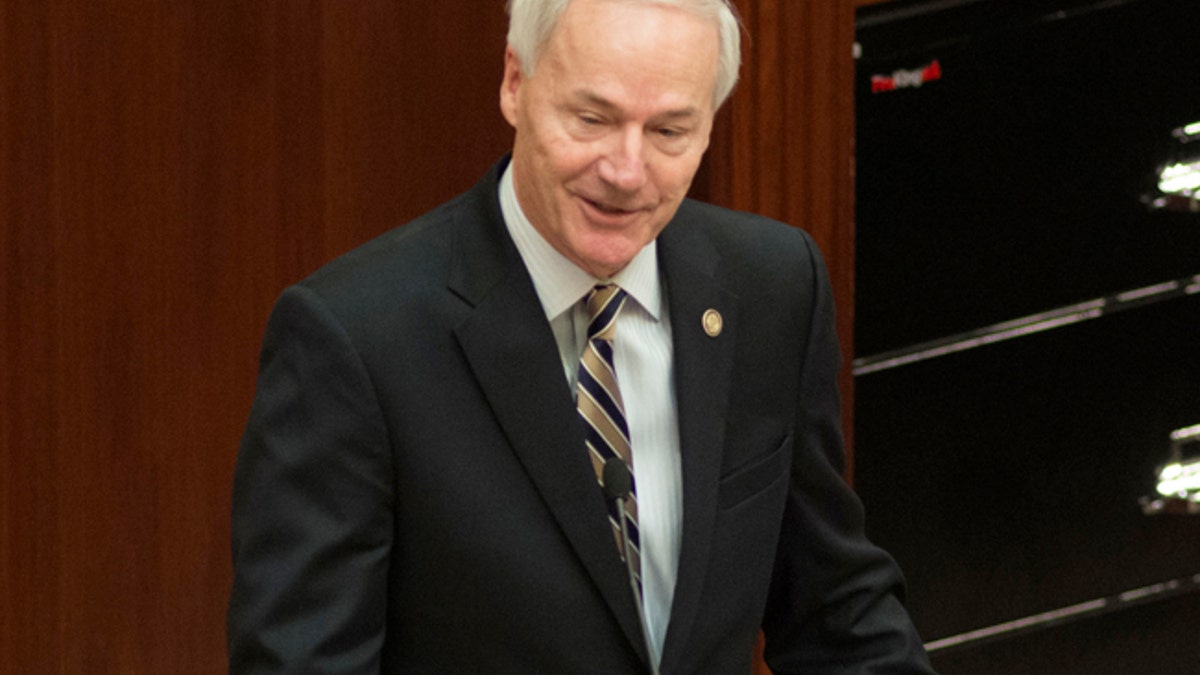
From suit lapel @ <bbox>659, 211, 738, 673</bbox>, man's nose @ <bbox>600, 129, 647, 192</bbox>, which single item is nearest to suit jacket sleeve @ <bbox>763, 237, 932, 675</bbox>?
suit lapel @ <bbox>659, 211, 738, 673</bbox>

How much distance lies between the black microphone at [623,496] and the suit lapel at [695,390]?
27 millimetres

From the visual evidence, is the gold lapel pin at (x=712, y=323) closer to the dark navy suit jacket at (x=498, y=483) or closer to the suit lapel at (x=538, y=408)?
the dark navy suit jacket at (x=498, y=483)

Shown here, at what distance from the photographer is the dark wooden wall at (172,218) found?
2297 millimetres

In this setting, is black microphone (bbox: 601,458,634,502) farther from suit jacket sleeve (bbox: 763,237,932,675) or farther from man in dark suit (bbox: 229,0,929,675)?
suit jacket sleeve (bbox: 763,237,932,675)

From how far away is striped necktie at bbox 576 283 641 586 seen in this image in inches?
73.3

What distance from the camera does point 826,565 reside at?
6.57 ft

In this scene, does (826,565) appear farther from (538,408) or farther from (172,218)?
(172,218)

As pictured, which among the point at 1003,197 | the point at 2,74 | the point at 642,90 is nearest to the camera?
the point at 642,90

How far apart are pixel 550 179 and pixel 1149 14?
1334 mm

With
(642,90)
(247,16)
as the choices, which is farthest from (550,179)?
(247,16)

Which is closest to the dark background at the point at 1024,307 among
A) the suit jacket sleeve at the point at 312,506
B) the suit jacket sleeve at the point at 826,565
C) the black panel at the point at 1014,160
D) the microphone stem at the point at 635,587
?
the black panel at the point at 1014,160

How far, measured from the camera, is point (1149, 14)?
111 inches

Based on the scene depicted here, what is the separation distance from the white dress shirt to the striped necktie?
0.01 meters

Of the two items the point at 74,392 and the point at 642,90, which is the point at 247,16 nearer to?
the point at 74,392
